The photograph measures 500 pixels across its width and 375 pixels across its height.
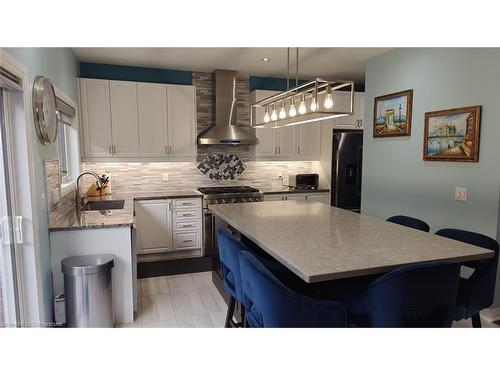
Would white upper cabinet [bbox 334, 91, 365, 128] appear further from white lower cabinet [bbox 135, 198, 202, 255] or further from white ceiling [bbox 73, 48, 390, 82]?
white lower cabinet [bbox 135, 198, 202, 255]

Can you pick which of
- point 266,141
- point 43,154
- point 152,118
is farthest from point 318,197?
point 43,154

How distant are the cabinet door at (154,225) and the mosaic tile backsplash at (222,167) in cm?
101

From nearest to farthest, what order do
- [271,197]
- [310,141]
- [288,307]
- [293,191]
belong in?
[288,307]
[271,197]
[293,191]
[310,141]

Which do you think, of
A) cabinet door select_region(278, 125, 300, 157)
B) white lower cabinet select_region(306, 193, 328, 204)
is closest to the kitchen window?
cabinet door select_region(278, 125, 300, 157)

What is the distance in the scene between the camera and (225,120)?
4879 millimetres

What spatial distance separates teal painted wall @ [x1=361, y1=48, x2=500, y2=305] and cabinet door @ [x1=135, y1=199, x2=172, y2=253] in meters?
2.47

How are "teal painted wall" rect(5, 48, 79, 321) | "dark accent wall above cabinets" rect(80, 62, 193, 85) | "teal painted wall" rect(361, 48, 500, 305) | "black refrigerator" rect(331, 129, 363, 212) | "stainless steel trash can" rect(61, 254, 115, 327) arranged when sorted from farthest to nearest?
"black refrigerator" rect(331, 129, 363, 212)
"dark accent wall above cabinets" rect(80, 62, 193, 85)
"teal painted wall" rect(361, 48, 500, 305)
"stainless steel trash can" rect(61, 254, 115, 327)
"teal painted wall" rect(5, 48, 79, 321)

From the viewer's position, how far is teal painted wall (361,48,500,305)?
2.84 metres

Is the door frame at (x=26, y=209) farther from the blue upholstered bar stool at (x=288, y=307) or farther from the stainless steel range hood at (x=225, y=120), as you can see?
the stainless steel range hood at (x=225, y=120)

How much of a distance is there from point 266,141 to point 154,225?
1.97 m

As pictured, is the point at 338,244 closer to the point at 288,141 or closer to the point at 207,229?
the point at 207,229

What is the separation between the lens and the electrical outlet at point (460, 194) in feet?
10.0
